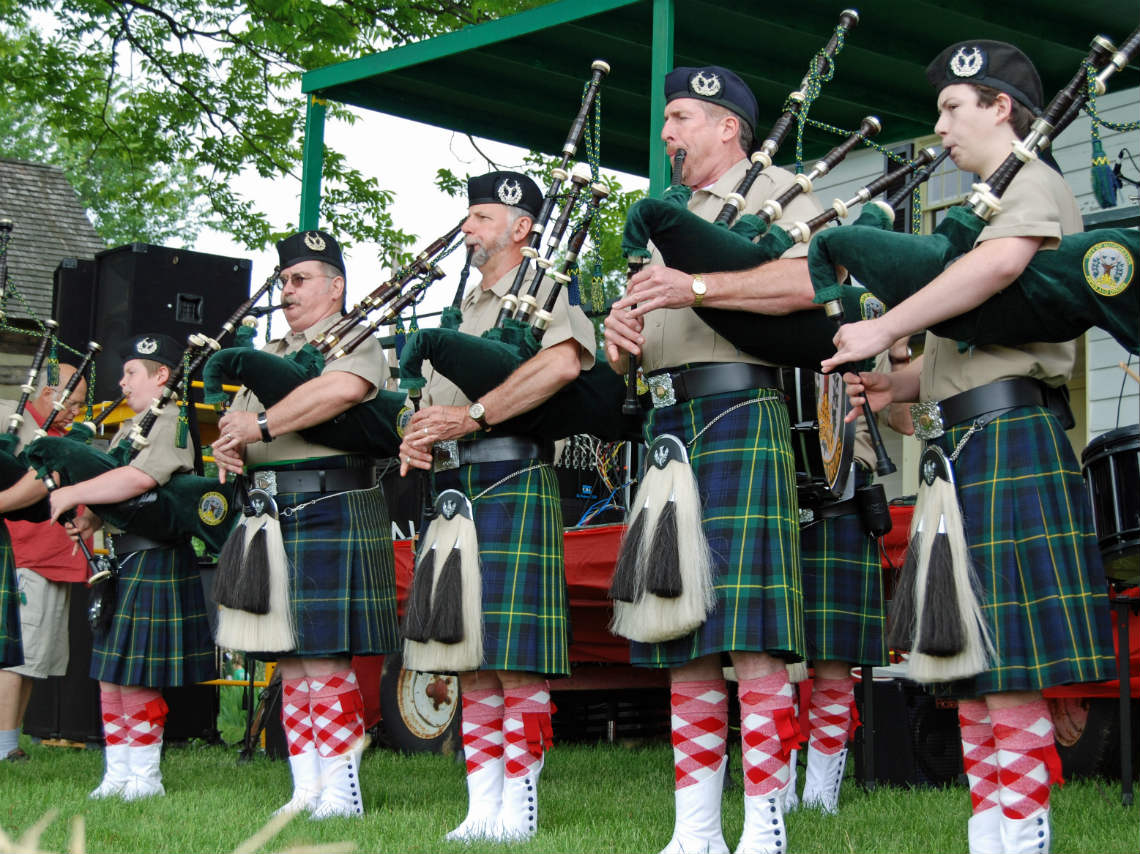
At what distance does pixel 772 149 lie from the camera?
10.2 feet

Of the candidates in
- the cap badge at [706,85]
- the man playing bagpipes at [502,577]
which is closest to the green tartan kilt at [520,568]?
the man playing bagpipes at [502,577]

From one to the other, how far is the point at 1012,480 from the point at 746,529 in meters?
0.59

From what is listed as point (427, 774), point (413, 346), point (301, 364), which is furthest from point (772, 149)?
point (427, 774)

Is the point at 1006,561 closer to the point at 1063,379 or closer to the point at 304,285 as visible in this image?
the point at 1063,379

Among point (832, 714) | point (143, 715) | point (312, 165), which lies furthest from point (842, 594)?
point (312, 165)

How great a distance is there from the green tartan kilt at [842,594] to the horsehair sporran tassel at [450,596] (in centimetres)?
88

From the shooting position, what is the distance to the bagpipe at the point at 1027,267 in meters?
2.46

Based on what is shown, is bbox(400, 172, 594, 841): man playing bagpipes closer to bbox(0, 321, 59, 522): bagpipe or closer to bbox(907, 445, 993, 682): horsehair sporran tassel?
bbox(907, 445, 993, 682): horsehair sporran tassel

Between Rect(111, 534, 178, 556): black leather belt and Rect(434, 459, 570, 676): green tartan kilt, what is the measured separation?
149 cm

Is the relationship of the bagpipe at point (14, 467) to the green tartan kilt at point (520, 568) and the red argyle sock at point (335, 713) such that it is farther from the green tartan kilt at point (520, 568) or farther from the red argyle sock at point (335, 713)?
the green tartan kilt at point (520, 568)

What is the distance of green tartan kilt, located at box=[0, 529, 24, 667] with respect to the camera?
187 inches

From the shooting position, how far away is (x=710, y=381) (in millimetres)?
3047

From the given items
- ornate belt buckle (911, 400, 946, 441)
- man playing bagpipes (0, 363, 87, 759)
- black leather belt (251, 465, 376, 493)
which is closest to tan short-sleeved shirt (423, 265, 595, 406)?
black leather belt (251, 465, 376, 493)

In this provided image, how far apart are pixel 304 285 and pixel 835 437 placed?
1.76 metres
